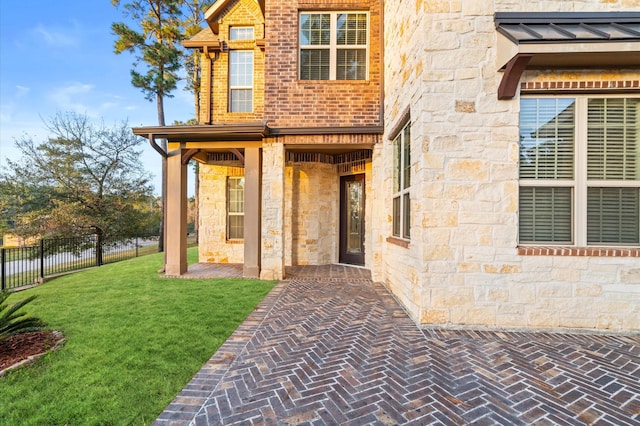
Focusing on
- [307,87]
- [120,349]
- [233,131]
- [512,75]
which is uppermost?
[307,87]

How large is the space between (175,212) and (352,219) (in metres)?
4.89

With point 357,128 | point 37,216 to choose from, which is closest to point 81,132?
point 37,216

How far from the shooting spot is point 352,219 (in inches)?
349

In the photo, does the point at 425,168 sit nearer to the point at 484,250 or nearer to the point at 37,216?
the point at 484,250

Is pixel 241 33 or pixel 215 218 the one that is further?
pixel 215 218

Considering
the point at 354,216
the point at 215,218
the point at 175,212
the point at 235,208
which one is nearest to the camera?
the point at 175,212

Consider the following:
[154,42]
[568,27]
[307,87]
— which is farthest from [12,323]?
[154,42]

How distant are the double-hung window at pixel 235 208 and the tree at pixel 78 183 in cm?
755

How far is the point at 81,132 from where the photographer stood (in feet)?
47.6

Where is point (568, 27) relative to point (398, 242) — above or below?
above

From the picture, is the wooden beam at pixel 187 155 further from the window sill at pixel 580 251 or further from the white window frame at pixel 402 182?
the window sill at pixel 580 251

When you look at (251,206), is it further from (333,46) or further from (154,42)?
(154,42)

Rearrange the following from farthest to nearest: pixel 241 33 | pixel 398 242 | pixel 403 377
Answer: pixel 241 33, pixel 398 242, pixel 403 377

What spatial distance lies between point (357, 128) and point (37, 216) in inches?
568
